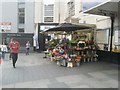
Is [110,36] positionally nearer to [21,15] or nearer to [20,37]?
[20,37]

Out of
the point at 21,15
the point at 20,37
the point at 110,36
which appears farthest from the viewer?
the point at 21,15

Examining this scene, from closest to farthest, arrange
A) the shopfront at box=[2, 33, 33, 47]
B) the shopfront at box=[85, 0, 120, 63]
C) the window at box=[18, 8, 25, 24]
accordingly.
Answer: the shopfront at box=[85, 0, 120, 63]
the shopfront at box=[2, 33, 33, 47]
the window at box=[18, 8, 25, 24]

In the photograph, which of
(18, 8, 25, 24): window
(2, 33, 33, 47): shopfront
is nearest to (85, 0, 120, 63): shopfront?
(2, 33, 33, 47): shopfront

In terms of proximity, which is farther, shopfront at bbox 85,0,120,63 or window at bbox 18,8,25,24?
window at bbox 18,8,25,24

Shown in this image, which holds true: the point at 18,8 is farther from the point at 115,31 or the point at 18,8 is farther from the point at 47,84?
the point at 47,84

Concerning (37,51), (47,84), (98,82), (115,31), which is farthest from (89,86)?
(37,51)

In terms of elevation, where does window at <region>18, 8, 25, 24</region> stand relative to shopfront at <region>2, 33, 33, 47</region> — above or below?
above

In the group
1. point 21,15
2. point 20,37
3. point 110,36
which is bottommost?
point 20,37

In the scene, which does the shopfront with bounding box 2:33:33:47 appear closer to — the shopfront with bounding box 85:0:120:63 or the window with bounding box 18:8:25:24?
the window with bounding box 18:8:25:24

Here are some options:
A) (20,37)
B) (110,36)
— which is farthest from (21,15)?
(110,36)

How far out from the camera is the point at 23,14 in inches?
1225

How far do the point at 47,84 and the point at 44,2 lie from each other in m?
21.3

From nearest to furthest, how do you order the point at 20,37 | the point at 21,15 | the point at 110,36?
the point at 110,36
the point at 20,37
the point at 21,15

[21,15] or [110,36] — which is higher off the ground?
[21,15]
